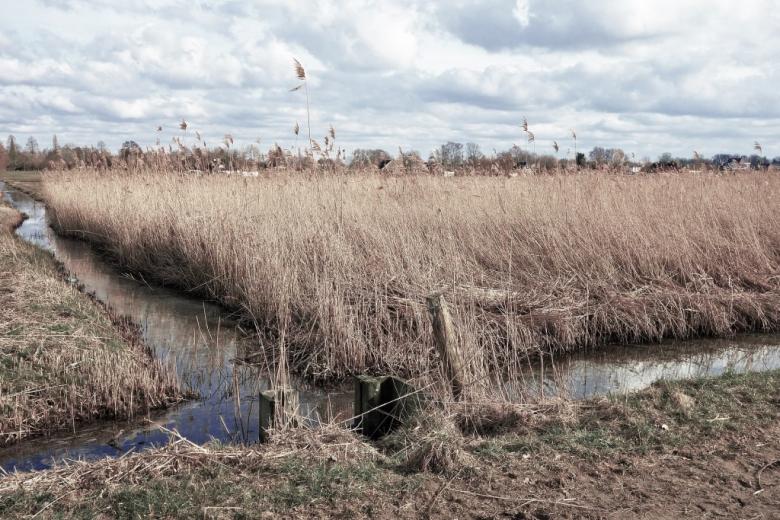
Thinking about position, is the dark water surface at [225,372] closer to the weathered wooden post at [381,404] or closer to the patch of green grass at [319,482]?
the weathered wooden post at [381,404]

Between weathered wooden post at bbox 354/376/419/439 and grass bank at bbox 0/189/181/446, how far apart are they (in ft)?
5.93

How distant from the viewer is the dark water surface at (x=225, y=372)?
4.46 metres

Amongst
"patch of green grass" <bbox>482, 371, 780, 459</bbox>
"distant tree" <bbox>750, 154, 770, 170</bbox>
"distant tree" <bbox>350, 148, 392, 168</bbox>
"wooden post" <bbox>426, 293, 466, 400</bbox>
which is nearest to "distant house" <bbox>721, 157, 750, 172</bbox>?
"distant tree" <bbox>750, 154, 770, 170</bbox>

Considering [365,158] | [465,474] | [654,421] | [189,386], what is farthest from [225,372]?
[365,158]

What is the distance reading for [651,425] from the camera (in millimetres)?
3734

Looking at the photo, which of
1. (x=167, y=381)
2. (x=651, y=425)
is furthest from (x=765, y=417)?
(x=167, y=381)

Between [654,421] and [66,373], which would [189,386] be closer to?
[66,373]

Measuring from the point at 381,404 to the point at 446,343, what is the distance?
57 centimetres

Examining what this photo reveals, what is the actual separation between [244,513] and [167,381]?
267 cm

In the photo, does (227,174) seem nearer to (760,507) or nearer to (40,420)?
(40,420)

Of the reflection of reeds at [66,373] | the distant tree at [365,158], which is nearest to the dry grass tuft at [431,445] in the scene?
the reflection of reeds at [66,373]

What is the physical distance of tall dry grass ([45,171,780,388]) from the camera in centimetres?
629

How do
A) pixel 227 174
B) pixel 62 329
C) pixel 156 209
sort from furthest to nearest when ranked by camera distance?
pixel 227 174
pixel 156 209
pixel 62 329

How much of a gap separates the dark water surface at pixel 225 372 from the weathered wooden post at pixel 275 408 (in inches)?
8.8
